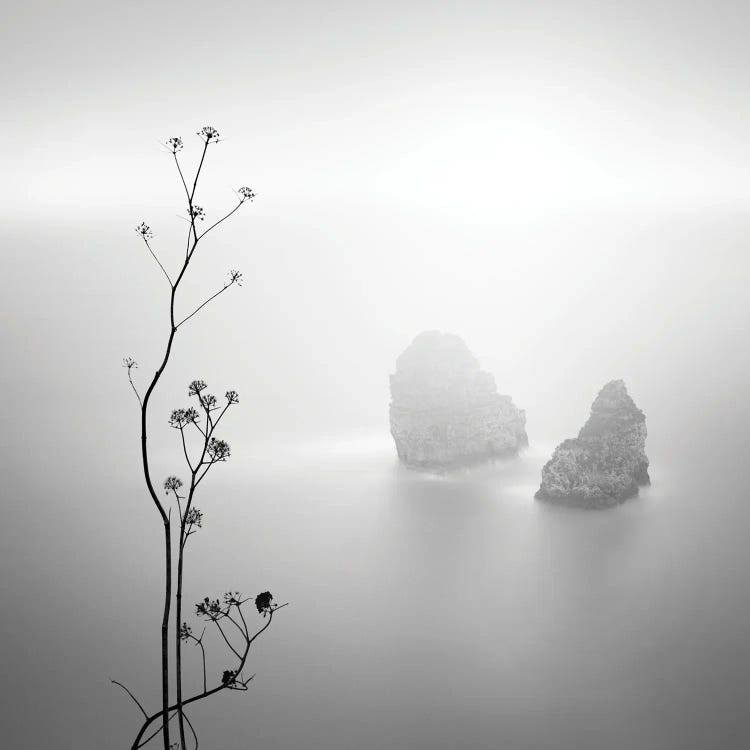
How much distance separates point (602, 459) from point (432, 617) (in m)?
9.57

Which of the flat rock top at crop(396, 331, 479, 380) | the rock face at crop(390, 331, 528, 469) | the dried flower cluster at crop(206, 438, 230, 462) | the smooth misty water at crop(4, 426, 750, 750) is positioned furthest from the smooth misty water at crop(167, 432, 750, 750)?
the dried flower cluster at crop(206, 438, 230, 462)

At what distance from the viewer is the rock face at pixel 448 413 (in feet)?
97.2

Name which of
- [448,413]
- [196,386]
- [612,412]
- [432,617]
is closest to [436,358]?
[448,413]

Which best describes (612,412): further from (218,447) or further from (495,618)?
(218,447)

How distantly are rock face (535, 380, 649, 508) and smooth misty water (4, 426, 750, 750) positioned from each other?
2.69 ft

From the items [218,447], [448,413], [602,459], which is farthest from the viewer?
[448,413]

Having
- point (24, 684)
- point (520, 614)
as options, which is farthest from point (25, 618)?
point (520, 614)

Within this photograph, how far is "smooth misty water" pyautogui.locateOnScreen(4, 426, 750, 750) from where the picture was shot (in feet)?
48.9

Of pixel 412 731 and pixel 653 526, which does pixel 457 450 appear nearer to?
pixel 653 526

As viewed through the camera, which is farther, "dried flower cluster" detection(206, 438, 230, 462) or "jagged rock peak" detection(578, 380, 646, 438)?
"jagged rock peak" detection(578, 380, 646, 438)

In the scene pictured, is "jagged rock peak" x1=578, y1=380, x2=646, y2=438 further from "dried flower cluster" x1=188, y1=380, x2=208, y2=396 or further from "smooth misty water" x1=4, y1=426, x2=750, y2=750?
"dried flower cluster" x1=188, y1=380, x2=208, y2=396

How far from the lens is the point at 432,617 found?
19.0 meters

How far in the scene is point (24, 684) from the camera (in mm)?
17250

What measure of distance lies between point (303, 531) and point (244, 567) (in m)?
3.18
